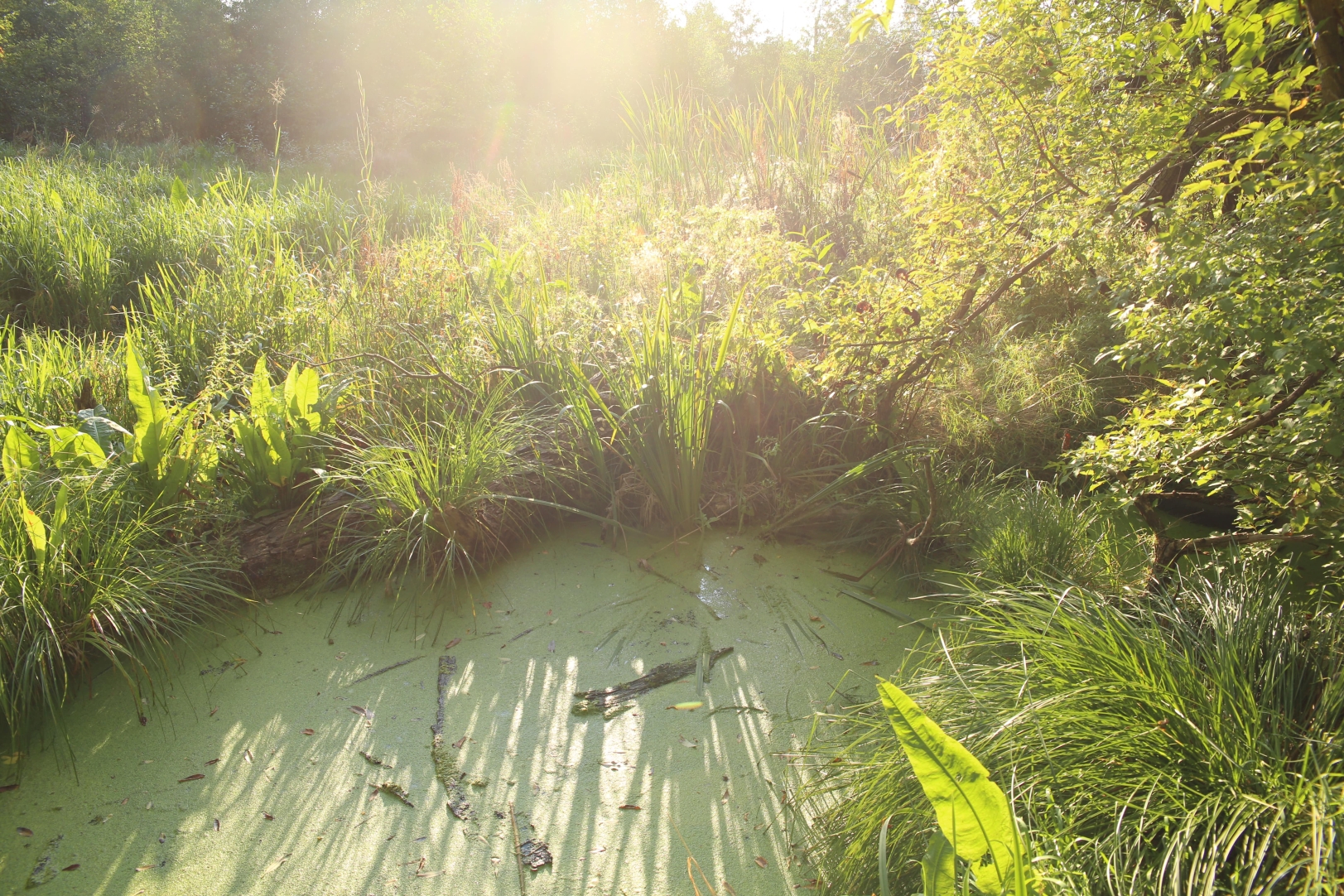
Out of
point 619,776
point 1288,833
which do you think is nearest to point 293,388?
point 619,776

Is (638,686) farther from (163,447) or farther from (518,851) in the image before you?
(163,447)

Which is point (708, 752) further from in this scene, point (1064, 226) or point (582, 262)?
point (582, 262)

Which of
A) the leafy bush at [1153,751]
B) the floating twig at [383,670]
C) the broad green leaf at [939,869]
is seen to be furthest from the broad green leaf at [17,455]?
the broad green leaf at [939,869]

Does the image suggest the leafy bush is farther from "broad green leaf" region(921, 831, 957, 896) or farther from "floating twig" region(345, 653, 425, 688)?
"floating twig" region(345, 653, 425, 688)

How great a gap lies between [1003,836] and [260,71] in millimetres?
14071

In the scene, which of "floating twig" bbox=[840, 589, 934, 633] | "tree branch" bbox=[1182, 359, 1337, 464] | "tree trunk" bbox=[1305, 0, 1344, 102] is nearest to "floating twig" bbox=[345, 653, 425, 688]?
"floating twig" bbox=[840, 589, 934, 633]

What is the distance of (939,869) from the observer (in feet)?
3.14

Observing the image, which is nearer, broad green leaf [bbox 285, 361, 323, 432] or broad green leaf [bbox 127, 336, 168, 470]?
broad green leaf [bbox 127, 336, 168, 470]

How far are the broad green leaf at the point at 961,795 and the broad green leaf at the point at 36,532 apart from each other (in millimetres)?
1825

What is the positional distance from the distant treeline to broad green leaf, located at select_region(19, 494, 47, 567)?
7338 mm

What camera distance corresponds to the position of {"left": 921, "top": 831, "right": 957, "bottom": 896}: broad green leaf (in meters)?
0.95

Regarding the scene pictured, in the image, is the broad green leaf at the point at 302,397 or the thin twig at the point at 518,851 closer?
the thin twig at the point at 518,851

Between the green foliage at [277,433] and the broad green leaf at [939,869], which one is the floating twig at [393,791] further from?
the green foliage at [277,433]

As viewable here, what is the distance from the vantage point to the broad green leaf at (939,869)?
952 mm
